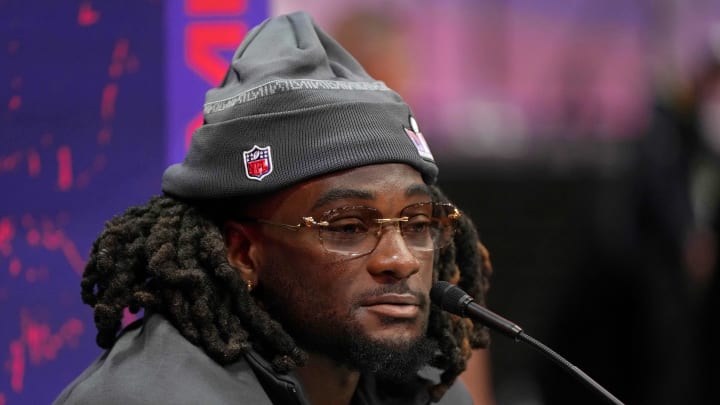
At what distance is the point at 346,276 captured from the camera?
244 cm

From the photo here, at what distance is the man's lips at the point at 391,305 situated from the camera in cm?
244

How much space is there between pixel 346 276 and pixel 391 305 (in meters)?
0.11

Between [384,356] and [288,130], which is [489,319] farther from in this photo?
[288,130]

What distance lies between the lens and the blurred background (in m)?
2.95

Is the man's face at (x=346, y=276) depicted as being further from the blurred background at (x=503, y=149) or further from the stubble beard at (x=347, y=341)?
the blurred background at (x=503, y=149)

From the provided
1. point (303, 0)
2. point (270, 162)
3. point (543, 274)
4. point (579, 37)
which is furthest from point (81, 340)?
point (579, 37)

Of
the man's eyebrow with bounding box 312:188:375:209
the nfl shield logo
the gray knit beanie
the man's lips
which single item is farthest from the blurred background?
the man's lips

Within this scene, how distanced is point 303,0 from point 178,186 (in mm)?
2944

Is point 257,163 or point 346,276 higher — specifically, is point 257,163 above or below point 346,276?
above

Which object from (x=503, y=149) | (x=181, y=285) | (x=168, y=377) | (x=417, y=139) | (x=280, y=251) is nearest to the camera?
(x=168, y=377)

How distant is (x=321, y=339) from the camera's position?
250 centimetres

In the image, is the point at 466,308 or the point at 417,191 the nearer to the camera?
the point at 466,308

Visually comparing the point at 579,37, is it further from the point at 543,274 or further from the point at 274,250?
the point at 274,250

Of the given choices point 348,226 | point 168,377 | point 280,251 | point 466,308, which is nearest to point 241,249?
point 280,251
